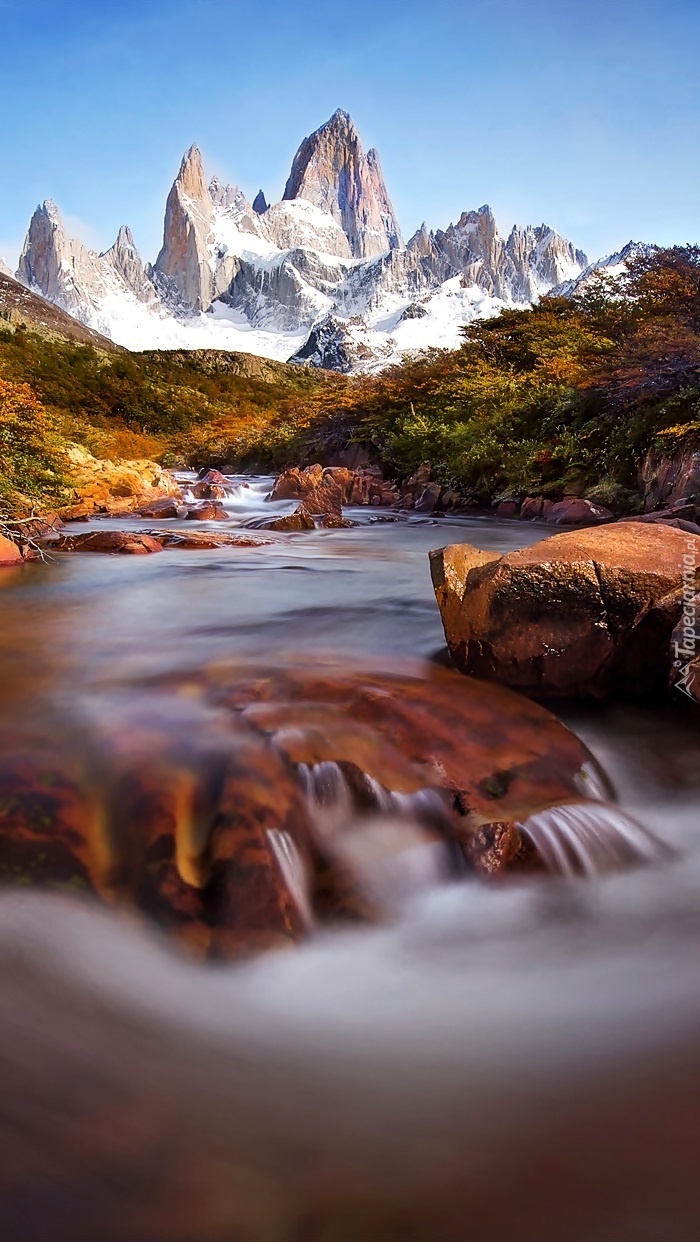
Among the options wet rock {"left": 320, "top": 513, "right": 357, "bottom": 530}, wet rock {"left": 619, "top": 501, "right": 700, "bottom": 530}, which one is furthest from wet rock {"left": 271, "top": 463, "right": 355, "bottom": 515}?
wet rock {"left": 619, "top": 501, "right": 700, "bottom": 530}

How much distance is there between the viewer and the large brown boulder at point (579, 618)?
3.95 metres

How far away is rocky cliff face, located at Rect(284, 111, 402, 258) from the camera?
634ft

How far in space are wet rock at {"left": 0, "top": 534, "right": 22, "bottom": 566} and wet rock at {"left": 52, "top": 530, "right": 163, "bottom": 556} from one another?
912mm

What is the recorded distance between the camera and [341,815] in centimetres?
265

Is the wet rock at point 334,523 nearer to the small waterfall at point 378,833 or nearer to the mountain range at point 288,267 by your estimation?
the small waterfall at point 378,833

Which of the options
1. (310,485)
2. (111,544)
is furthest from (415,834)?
(310,485)

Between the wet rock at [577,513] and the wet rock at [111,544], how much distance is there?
21.2 ft

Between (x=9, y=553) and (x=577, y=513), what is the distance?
825cm

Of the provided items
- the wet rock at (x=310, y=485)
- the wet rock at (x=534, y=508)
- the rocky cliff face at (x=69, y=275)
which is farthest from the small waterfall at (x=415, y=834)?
the rocky cliff face at (x=69, y=275)

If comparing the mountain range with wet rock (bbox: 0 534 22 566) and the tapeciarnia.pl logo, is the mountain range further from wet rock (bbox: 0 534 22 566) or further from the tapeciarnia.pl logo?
the tapeciarnia.pl logo

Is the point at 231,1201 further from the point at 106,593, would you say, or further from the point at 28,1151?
the point at 106,593

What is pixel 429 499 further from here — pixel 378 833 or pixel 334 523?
pixel 378 833

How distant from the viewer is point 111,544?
933cm

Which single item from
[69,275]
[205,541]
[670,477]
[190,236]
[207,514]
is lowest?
[205,541]
